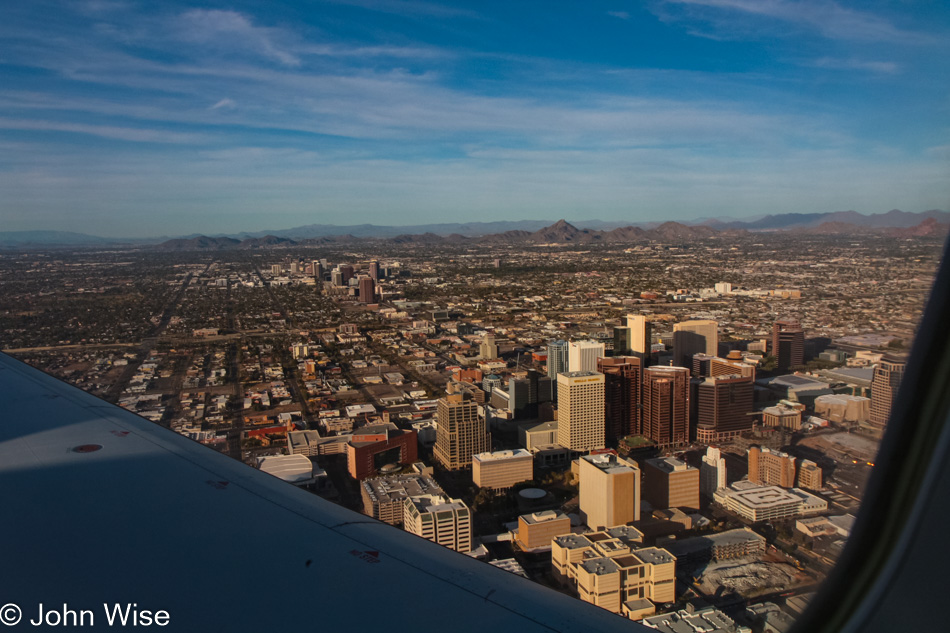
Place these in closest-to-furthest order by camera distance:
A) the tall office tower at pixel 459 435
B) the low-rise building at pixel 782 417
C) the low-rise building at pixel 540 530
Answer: the low-rise building at pixel 540 530, the low-rise building at pixel 782 417, the tall office tower at pixel 459 435

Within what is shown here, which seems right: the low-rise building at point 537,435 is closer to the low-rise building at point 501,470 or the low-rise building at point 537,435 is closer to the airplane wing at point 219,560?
the low-rise building at point 501,470

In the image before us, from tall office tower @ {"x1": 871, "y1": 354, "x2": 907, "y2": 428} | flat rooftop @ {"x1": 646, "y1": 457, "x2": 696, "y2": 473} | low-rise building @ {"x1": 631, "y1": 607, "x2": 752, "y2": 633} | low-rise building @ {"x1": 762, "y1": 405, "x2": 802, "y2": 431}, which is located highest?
tall office tower @ {"x1": 871, "y1": 354, "x2": 907, "y2": 428}

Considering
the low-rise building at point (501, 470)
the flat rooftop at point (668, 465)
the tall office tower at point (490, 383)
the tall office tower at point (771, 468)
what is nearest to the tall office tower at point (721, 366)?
the tall office tower at point (771, 468)

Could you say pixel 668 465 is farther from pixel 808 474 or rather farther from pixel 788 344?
Answer: pixel 788 344

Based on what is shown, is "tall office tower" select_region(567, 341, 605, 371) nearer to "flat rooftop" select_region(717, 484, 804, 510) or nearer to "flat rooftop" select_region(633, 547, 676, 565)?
"flat rooftop" select_region(717, 484, 804, 510)

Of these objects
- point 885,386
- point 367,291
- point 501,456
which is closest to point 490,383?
point 501,456

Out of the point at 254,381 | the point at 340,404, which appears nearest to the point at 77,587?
the point at 340,404

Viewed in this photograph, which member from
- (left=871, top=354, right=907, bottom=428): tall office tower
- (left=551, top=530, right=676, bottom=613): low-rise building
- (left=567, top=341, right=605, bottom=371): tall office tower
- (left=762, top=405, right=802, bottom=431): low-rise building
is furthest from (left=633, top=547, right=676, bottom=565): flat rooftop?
(left=567, top=341, right=605, bottom=371): tall office tower
